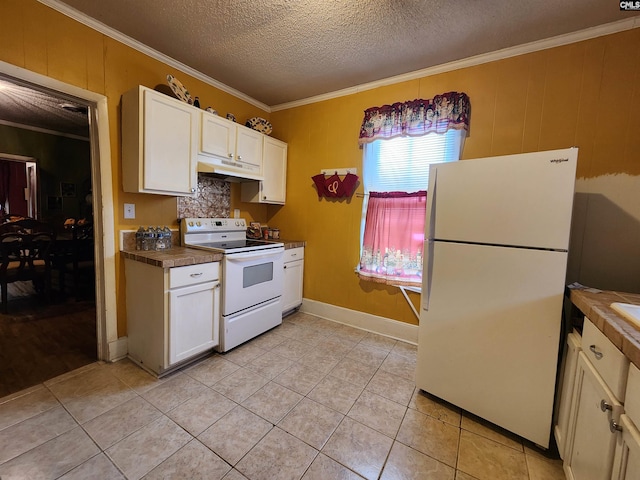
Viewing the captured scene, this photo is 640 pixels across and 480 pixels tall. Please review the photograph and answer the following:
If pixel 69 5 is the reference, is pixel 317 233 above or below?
below

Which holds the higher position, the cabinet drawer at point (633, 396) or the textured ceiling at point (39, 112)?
the textured ceiling at point (39, 112)

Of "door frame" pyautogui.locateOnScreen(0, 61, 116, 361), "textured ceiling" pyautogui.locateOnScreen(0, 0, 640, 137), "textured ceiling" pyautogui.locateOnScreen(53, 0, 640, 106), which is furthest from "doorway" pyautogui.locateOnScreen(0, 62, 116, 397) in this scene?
"textured ceiling" pyautogui.locateOnScreen(53, 0, 640, 106)

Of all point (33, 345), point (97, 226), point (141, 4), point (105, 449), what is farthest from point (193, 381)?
point (141, 4)

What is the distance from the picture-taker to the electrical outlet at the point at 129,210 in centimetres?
216

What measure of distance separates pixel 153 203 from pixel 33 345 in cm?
158

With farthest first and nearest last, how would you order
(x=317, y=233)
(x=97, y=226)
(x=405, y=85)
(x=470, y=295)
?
(x=317, y=233)
(x=405, y=85)
(x=97, y=226)
(x=470, y=295)

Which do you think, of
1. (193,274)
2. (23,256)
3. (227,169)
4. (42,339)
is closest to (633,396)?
(193,274)

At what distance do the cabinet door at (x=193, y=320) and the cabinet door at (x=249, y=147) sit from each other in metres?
1.34

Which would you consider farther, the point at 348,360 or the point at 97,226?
the point at 348,360

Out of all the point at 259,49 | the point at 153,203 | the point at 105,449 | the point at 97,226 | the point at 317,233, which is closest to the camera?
the point at 105,449

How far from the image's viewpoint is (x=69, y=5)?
1763mm

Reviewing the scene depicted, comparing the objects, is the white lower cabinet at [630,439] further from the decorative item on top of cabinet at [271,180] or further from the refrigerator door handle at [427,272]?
the decorative item on top of cabinet at [271,180]

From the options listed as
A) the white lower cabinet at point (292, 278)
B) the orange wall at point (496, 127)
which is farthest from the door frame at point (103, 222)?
the orange wall at point (496, 127)

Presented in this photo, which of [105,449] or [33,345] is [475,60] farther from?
[33,345]
